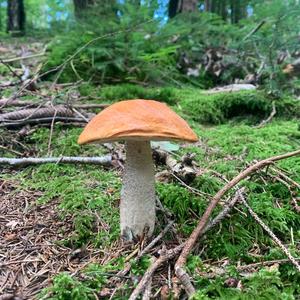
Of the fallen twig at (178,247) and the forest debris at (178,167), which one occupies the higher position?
the forest debris at (178,167)

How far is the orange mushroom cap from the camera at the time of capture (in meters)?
1.41

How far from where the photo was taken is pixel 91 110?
3.69 meters

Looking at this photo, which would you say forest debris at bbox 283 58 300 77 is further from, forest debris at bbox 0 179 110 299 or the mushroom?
forest debris at bbox 0 179 110 299

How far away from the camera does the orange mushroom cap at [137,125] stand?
1414 mm

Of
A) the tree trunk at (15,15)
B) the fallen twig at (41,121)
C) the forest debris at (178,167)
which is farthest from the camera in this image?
the tree trunk at (15,15)

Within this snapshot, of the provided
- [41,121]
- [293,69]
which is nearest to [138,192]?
[41,121]

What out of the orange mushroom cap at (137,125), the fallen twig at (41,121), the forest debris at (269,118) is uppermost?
the orange mushroom cap at (137,125)

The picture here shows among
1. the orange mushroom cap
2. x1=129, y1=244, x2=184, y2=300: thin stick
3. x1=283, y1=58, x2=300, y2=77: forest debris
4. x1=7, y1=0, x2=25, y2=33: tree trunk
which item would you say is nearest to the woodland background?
x1=129, y1=244, x2=184, y2=300: thin stick

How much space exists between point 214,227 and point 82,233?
2.18ft

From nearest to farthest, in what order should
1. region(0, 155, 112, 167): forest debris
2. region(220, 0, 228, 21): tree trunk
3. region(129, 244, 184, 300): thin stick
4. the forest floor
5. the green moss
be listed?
region(129, 244, 184, 300): thin stick
the forest floor
region(0, 155, 112, 167): forest debris
the green moss
region(220, 0, 228, 21): tree trunk

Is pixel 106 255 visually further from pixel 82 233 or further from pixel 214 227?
pixel 214 227

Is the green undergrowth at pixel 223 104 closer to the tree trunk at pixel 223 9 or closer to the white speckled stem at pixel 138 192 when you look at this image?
the white speckled stem at pixel 138 192

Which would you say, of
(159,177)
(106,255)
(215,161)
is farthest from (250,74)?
(106,255)

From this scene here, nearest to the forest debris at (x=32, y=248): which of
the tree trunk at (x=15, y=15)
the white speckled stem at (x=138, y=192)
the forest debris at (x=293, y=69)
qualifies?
the white speckled stem at (x=138, y=192)
